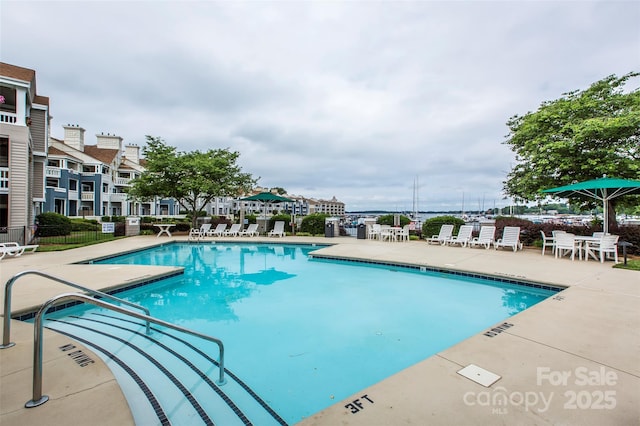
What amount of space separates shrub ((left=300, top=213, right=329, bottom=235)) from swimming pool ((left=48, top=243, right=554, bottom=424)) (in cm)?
777

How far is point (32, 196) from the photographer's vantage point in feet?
45.2

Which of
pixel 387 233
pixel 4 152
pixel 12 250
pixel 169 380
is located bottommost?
pixel 169 380

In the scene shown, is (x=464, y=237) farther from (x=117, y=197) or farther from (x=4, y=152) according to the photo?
(x=117, y=197)

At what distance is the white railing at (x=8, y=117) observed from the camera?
11.3 m

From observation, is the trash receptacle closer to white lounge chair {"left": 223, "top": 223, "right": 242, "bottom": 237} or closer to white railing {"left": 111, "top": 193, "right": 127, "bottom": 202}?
white lounge chair {"left": 223, "top": 223, "right": 242, "bottom": 237}

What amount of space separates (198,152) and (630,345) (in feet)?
65.4

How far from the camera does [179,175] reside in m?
17.0

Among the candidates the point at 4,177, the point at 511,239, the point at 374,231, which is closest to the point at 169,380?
the point at 511,239

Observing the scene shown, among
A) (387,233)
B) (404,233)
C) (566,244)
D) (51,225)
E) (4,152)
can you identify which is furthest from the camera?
(51,225)

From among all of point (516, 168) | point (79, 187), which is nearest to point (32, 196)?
point (79, 187)

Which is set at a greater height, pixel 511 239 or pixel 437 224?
pixel 437 224

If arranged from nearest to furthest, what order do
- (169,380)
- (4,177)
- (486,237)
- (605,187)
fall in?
(169,380), (605,187), (486,237), (4,177)

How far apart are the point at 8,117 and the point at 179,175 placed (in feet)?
23.6

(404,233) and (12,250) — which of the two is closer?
(12,250)
